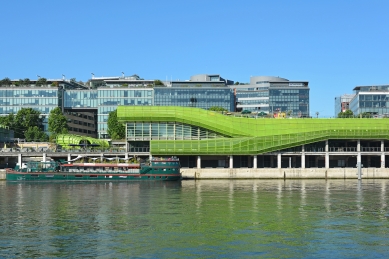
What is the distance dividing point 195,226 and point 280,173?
92.4 meters

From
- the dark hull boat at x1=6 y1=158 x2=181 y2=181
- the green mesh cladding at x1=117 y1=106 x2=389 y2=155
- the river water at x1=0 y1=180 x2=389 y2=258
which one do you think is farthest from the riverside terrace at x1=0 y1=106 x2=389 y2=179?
the river water at x1=0 y1=180 x2=389 y2=258

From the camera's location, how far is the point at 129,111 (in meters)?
161

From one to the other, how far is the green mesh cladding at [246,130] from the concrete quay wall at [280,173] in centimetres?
681

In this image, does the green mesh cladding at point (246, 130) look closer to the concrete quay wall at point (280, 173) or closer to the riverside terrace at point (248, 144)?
the riverside terrace at point (248, 144)

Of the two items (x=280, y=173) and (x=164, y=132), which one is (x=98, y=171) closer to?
(x=164, y=132)

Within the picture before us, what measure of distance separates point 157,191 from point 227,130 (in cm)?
5850

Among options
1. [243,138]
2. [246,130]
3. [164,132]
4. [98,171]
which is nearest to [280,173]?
[243,138]

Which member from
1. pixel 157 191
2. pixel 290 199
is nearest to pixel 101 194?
pixel 157 191

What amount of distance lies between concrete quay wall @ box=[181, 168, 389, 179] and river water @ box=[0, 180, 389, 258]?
54636 millimetres

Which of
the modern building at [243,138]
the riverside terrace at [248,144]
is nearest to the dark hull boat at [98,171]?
the riverside terrace at [248,144]

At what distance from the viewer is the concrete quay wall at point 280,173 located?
151125mm

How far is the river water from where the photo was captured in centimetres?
4934

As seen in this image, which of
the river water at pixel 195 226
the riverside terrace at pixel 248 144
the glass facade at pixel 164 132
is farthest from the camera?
the glass facade at pixel 164 132

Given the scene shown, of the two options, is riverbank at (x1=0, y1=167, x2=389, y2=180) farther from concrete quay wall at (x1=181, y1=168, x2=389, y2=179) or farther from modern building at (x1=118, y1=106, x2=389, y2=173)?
modern building at (x1=118, y1=106, x2=389, y2=173)
